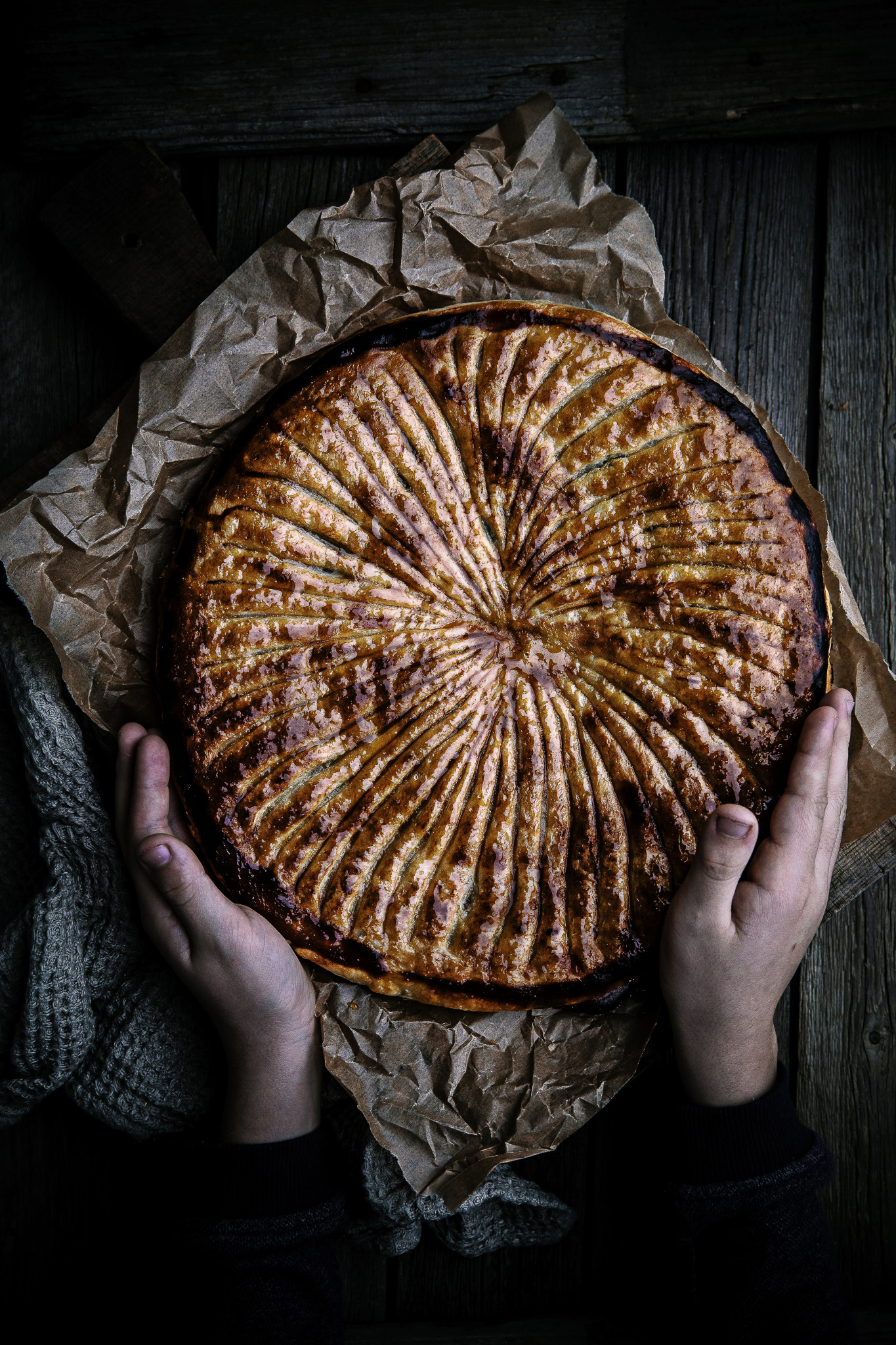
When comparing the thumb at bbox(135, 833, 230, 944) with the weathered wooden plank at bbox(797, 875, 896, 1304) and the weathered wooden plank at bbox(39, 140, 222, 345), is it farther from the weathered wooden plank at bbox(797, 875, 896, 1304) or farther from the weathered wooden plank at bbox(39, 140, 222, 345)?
the weathered wooden plank at bbox(797, 875, 896, 1304)

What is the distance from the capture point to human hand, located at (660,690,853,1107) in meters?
1.43

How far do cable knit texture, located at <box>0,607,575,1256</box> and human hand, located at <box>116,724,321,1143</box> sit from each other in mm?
85

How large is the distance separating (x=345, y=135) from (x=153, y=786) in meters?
1.30

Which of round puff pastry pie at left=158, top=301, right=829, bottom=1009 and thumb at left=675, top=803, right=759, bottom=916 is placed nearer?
thumb at left=675, top=803, right=759, bottom=916

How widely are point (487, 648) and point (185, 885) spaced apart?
0.65 metres

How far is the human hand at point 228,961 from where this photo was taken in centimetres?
148

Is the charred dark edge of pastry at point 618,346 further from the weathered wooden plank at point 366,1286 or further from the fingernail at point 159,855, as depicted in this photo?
the weathered wooden plank at point 366,1286

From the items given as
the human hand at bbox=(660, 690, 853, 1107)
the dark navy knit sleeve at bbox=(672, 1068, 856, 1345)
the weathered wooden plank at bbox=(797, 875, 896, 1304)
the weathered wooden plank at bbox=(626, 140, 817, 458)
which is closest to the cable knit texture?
the dark navy knit sleeve at bbox=(672, 1068, 856, 1345)

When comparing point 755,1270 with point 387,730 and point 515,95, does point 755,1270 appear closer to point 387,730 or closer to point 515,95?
point 387,730

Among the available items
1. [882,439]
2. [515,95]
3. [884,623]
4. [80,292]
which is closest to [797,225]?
[882,439]

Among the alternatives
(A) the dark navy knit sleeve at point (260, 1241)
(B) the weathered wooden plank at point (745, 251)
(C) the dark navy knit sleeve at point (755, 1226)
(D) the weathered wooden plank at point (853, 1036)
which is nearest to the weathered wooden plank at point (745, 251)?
(B) the weathered wooden plank at point (745, 251)

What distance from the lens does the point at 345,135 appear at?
172 centimetres

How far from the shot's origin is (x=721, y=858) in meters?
1.40

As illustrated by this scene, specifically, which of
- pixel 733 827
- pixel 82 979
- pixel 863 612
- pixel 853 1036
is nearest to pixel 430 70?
pixel 863 612
